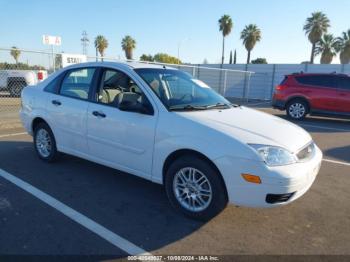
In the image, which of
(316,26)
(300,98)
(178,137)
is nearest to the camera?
(178,137)

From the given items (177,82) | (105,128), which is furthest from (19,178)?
(177,82)

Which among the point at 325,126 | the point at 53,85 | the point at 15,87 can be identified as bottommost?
the point at 325,126

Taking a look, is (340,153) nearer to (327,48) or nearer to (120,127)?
(120,127)

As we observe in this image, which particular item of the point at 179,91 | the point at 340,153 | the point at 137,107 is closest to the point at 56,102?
the point at 137,107

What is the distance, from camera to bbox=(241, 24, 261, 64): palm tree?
2035 inches

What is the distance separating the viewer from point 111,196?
435cm

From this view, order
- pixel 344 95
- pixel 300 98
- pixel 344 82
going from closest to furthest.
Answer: pixel 344 95
pixel 344 82
pixel 300 98

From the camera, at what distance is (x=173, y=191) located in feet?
12.7

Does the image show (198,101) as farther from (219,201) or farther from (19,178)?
(19,178)

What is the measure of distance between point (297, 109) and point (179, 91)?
9.29 meters

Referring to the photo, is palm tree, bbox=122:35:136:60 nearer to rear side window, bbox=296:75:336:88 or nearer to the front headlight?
rear side window, bbox=296:75:336:88

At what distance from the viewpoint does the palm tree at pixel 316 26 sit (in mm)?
46281

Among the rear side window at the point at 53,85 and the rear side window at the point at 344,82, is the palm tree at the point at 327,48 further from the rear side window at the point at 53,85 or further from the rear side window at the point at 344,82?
the rear side window at the point at 53,85

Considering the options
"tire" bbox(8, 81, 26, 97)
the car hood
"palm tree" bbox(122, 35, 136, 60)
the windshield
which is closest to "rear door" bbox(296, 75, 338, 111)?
the windshield
